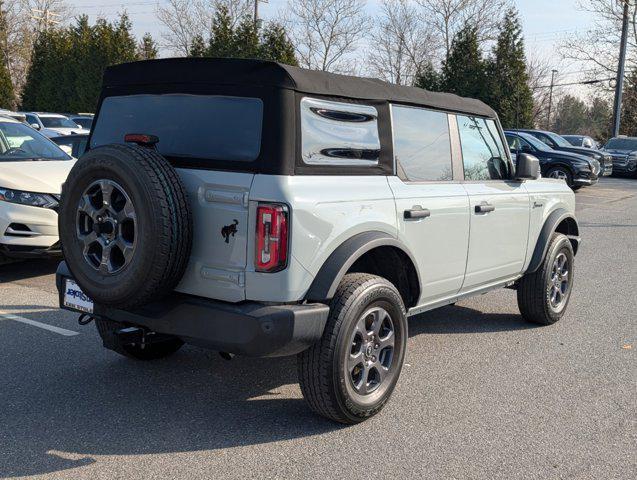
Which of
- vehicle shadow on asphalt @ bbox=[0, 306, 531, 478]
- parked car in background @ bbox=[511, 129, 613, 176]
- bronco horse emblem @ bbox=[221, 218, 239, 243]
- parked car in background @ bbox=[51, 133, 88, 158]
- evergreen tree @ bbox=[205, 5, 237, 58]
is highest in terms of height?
evergreen tree @ bbox=[205, 5, 237, 58]

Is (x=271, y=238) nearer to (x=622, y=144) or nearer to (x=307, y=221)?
(x=307, y=221)

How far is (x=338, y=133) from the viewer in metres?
3.83

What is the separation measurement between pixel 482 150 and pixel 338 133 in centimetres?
179

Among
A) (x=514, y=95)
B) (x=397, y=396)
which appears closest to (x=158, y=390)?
(x=397, y=396)

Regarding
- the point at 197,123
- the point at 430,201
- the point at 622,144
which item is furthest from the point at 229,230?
the point at 622,144

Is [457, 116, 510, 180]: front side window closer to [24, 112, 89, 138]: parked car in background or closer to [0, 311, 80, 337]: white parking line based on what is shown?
[0, 311, 80, 337]: white parking line

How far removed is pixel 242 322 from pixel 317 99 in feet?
4.11

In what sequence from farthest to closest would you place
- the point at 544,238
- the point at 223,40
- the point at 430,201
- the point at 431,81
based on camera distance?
the point at 431,81, the point at 223,40, the point at 544,238, the point at 430,201

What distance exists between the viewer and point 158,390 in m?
4.30

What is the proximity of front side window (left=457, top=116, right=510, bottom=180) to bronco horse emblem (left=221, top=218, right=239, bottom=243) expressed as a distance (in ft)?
6.93

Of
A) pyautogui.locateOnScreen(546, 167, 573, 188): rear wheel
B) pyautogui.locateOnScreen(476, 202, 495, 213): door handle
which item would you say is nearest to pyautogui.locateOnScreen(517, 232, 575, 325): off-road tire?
pyautogui.locateOnScreen(476, 202, 495, 213): door handle

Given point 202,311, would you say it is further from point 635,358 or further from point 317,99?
point 635,358

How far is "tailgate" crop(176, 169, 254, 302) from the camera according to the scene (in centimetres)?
343

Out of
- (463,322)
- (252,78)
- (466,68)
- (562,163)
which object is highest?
(466,68)
